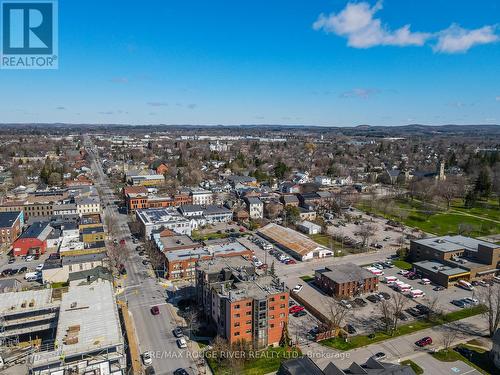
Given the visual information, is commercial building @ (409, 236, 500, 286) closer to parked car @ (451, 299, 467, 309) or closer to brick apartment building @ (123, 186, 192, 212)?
parked car @ (451, 299, 467, 309)

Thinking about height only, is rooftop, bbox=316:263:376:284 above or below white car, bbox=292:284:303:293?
above

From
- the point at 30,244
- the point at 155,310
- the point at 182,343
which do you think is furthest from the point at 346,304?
the point at 30,244

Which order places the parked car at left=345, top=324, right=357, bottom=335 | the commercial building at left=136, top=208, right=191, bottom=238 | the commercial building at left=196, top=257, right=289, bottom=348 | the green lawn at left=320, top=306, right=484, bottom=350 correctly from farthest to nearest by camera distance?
the commercial building at left=136, top=208, right=191, bottom=238, the parked car at left=345, top=324, right=357, bottom=335, the green lawn at left=320, top=306, right=484, bottom=350, the commercial building at left=196, top=257, right=289, bottom=348

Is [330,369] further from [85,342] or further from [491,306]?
[491,306]

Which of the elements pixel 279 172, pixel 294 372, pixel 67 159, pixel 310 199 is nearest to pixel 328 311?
pixel 294 372

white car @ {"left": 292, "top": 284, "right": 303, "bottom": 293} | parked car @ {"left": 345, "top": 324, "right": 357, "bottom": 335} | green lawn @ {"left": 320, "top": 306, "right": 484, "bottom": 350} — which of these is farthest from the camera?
white car @ {"left": 292, "top": 284, "right": 303, "bottom": 293}

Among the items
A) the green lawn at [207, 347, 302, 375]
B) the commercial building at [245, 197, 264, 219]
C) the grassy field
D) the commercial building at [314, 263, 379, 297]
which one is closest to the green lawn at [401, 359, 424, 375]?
the green lawn at [207, 347, 302, 375]

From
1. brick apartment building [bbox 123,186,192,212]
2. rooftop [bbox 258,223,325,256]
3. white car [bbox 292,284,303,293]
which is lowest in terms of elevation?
Answer: white car [bbox 292,284,303,293]

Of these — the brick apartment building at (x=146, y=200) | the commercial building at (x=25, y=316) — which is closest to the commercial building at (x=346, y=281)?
the commercial building at (x=25, y=316)
